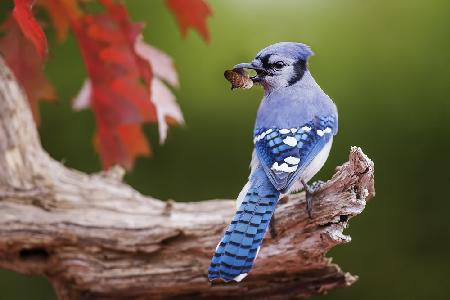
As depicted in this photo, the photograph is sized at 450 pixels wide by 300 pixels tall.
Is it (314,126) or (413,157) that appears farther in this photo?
(413,157)

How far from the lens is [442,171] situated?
2.56 meters

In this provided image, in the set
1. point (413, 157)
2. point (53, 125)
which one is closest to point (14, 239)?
point (53, 125)

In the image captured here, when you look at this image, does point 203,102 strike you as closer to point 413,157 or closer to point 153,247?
point 413,157

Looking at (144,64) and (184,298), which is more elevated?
(144,64)

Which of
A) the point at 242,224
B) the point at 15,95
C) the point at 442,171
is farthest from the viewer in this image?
the point at 442,171

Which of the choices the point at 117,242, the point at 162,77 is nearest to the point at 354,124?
the point at 162,77

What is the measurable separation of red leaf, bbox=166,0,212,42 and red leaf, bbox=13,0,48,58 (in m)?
0.49

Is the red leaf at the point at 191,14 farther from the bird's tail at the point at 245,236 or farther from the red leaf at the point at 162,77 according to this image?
the bird's tail at the point at 245,236

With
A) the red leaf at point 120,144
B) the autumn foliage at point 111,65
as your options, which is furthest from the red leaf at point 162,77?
the red leaf at point 120,144

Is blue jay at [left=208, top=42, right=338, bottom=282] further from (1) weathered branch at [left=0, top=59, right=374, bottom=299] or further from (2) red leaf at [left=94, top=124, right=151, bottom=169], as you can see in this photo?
(2) red leaf at [left=94, top=124, right=151, bottom=169]

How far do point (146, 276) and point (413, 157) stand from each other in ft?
3.29

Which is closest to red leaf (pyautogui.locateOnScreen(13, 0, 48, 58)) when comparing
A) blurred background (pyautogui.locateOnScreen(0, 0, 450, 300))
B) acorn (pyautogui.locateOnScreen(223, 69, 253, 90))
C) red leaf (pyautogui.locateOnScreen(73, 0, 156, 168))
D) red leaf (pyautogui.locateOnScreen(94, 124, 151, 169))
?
acorn (pyautogui.locateOnScreen(223, 69, 253, 90))

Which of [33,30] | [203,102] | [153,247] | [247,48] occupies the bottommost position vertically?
[153,247]

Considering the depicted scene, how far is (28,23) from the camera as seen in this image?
1549mm
